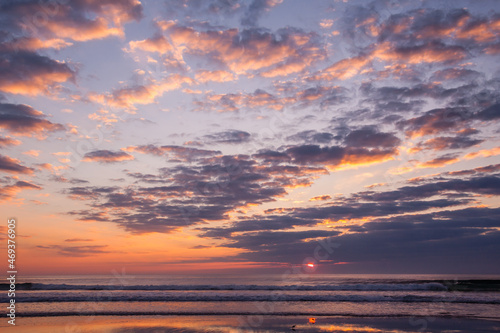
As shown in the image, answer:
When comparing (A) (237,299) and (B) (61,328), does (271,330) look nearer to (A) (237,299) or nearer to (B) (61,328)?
(B) (61,328)

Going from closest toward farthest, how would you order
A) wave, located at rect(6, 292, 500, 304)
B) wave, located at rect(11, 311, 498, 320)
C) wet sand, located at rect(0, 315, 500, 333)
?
wet sand, located at rect(0, 315, 500, 333) < wave, located at rect(11, 311, 498, 320) < wave, located at rect(6, 292, 500, 304)

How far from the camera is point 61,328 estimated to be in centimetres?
2027

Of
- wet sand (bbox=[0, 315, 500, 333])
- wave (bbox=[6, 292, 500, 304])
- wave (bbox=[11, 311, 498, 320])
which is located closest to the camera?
wet sand (bbox=[0, 315, 500, 333])

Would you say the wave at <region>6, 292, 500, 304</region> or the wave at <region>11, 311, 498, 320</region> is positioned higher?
the wave at <region>11, 311, 498, 320</region>

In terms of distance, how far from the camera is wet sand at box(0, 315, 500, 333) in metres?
19.4

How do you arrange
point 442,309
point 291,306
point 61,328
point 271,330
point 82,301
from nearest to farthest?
point 271,330, point 61,328, point 442,309, point 291,306, point 82,301

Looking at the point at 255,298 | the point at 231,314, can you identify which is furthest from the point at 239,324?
the point at 255,298

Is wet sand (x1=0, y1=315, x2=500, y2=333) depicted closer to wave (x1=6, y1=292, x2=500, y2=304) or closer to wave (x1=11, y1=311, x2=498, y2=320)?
wave (x1=11, y1=311, x2=498, y2=320)

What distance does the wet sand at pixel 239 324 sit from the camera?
19.4m

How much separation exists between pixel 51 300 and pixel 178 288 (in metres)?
17.7

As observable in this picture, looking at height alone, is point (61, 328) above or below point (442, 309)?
above

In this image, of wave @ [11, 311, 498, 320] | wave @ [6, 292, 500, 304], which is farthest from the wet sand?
wave @ [6, 292, 500, 304]

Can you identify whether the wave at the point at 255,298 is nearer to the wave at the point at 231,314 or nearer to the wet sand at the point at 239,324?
the wave at the point at 231,314

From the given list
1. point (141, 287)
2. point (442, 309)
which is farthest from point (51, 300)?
point (442, 309)
